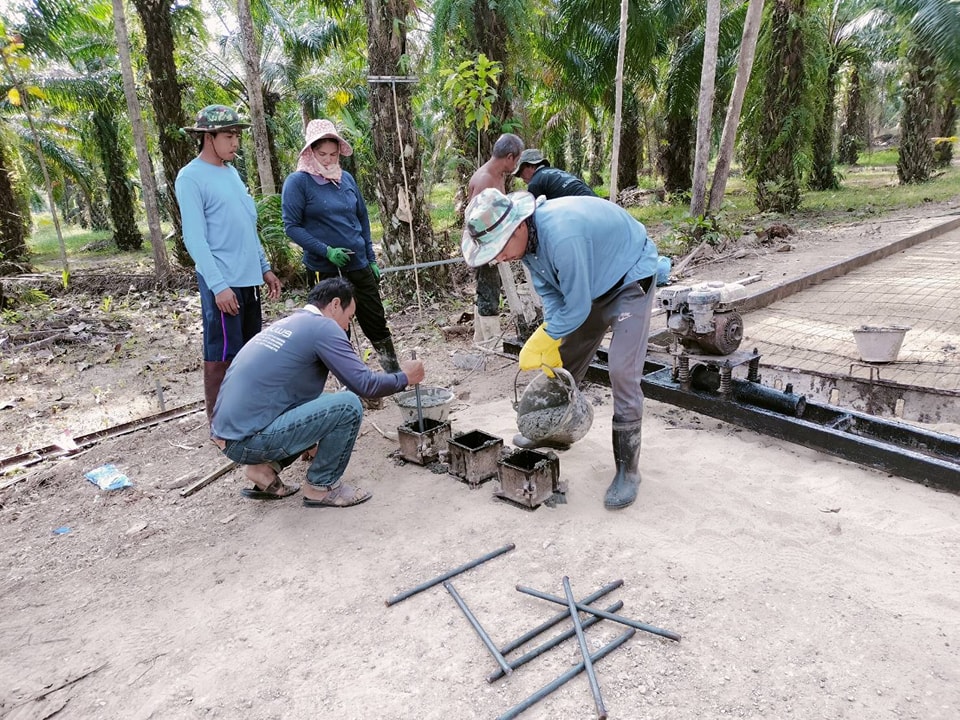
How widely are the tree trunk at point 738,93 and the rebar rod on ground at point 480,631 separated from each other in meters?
7.71

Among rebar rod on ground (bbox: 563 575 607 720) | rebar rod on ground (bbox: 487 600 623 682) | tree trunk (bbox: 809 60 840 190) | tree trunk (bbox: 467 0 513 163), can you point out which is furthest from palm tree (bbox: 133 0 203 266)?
tree trunk (bbox: 809 60 840 190)

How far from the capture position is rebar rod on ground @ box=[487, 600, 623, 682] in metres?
2.10

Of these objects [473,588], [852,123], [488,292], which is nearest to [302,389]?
[473,588]

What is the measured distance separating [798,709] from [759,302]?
16.3ft

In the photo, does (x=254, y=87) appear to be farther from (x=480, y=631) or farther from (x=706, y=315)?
(x=480, y=631)

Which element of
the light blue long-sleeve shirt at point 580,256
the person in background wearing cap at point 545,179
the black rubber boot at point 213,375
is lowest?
the black rubber boot at point 213,375

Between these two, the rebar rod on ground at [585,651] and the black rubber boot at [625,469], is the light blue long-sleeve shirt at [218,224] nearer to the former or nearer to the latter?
the black rubber boot at [625,469]

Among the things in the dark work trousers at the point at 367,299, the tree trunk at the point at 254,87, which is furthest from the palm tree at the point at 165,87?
the dark work trousers at the point at 367,299

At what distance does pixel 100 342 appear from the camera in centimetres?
693

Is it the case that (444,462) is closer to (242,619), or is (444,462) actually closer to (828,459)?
(242,619)

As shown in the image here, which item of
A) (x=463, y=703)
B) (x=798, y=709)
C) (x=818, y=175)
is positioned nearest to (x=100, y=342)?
(x=463, y=703)

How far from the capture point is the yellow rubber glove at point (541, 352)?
300 centimetres

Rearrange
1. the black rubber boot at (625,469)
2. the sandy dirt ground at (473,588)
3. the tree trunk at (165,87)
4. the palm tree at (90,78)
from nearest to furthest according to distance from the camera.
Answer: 1. the sandy dirt ground at (473,588)
2. the black rubber boot at (625,469)
3. the tree trunk at (165,87)
4. the palm tree at (90,78)

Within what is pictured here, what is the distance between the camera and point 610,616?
2.30 meters
